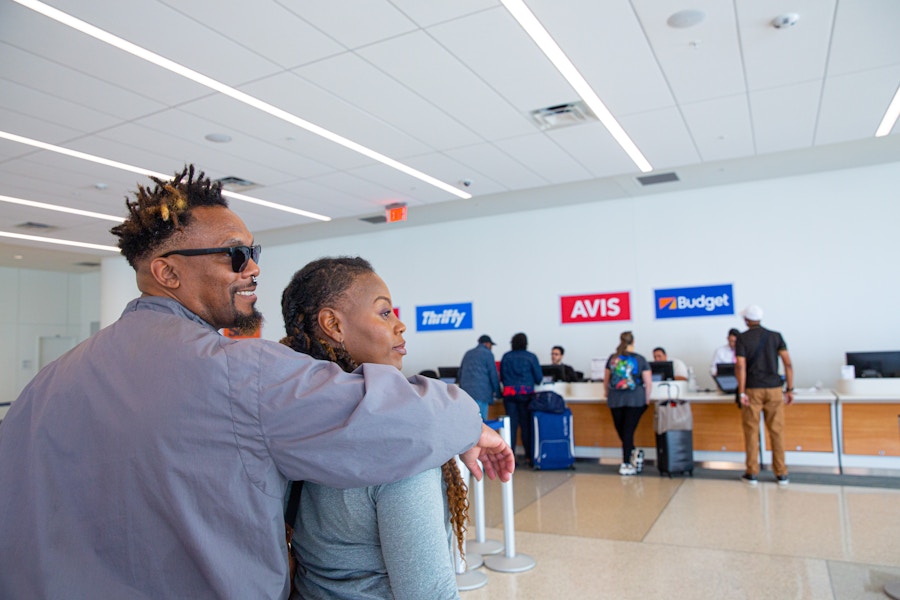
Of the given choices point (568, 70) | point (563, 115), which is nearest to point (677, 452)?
point (563, 115)

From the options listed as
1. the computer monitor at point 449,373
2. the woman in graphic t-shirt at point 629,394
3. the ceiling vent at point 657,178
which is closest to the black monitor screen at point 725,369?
the woman in graphic t-shirt at point 629,394

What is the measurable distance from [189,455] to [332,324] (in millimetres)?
442

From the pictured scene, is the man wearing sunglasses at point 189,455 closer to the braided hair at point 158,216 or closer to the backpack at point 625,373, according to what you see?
the braided hair at point 158,216

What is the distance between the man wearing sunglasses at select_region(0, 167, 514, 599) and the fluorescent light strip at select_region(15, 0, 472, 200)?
12.0 feet

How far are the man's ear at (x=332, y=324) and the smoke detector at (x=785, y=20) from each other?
154 inches

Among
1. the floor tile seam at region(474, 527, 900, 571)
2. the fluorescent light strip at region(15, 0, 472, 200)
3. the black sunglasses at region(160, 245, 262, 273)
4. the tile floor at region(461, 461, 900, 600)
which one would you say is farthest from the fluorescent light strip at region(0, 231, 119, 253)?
the black sunglasses at region(160, 245, 262, 273)

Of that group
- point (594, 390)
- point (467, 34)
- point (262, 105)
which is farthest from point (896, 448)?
point (262, 105)

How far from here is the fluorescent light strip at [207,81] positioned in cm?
373

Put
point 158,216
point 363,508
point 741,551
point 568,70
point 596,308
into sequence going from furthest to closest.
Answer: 1. point 596,308
2. point 568,70
3. point 741,551
4. point 158,216
5. point 363,508

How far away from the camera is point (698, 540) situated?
4.48 metres

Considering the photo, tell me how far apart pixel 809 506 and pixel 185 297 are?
5683 mm

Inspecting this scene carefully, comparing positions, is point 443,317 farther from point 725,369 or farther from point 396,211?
point 725,369

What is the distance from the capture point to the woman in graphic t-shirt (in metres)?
7.12

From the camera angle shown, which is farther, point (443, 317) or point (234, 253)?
point (443, 317)
